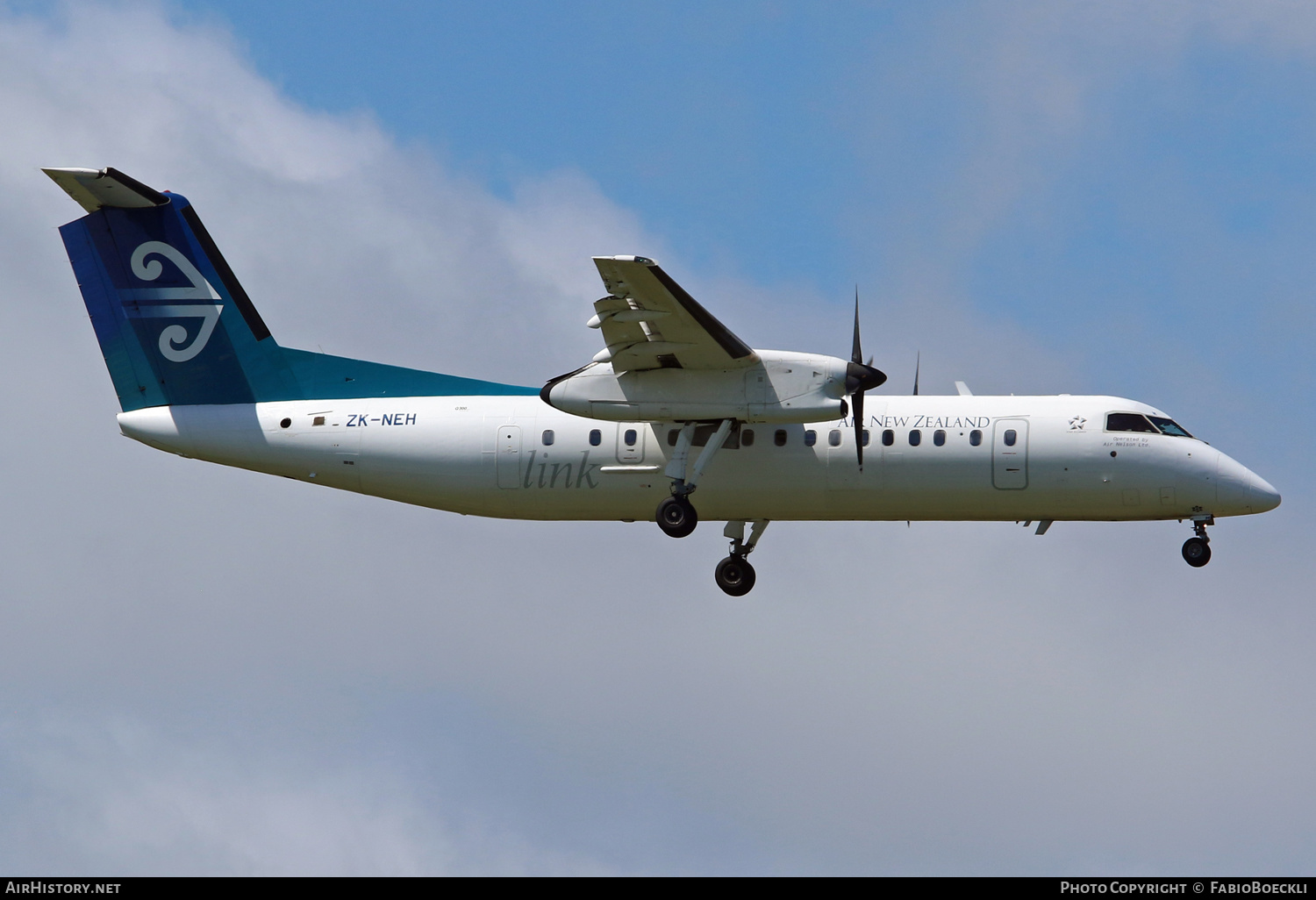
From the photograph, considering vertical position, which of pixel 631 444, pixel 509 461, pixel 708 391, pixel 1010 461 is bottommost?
pixel 509 461

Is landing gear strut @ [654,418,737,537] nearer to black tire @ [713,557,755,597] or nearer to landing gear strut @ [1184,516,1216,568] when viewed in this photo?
black tire @ [713,557,755,597]

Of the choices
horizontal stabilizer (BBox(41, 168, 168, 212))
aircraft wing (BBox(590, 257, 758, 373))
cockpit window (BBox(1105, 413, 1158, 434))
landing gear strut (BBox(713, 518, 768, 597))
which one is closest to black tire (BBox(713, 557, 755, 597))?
landing gear strut (BBox(713, 518, 768, 597))

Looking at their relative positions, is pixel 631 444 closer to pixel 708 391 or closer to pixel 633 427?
pixel 633 427

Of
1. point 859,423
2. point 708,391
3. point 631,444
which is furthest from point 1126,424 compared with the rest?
point 631,444

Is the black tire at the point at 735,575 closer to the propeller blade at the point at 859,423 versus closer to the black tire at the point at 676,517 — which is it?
the black tire at the point at 676,517

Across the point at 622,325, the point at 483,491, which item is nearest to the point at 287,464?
the point at 483,491

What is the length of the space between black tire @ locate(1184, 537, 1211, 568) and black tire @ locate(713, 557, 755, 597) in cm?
664

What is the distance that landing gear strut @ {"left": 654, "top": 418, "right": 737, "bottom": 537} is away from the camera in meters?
25.1

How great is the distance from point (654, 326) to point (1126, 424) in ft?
23.8

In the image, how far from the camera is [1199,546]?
84.2 feet

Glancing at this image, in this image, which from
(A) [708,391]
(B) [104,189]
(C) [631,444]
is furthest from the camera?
(B) [104,189]

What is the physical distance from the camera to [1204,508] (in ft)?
83.6

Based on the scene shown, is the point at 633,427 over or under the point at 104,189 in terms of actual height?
under
